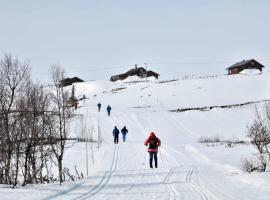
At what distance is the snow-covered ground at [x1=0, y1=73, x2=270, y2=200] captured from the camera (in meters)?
11.1

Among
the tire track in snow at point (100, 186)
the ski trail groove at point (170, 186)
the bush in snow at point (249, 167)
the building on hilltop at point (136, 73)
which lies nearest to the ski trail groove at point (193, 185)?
the ski trail groove at point (170, 186)

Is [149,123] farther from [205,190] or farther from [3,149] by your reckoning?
[205,190]

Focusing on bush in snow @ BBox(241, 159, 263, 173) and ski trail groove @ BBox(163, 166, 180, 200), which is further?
bush in snow @ BBox(241, 159, 263, 173)

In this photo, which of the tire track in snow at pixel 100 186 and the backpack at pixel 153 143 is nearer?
the tire track in snow at pixel 100 186

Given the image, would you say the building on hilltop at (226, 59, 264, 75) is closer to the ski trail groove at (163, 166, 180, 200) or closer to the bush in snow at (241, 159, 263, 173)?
the bush in snow at (241, 159, 263, 173)

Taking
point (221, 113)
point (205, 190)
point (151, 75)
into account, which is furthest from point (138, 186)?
point (151, 75)

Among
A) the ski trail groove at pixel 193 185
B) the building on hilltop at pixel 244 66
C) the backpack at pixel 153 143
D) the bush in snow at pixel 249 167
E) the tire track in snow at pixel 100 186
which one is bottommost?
the bush in snow at pixel 249 167

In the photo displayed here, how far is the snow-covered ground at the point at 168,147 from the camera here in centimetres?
1106

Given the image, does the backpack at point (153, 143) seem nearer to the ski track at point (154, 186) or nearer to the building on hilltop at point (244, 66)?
the ski track at point (154, 186)

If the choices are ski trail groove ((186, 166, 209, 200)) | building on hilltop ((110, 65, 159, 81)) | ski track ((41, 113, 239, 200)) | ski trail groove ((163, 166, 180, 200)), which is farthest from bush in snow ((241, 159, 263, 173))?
building on hilltop ((110, 65, 159, 81))

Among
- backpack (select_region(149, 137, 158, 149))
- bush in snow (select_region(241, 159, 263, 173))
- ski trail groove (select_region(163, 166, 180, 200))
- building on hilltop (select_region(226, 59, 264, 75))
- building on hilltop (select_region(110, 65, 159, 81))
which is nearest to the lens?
ski trail groove (select_region(163, 166, 180, 200))

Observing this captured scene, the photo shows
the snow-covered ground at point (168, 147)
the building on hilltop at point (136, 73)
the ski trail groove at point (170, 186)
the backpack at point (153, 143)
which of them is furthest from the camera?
the building on hilltop at point (136, 73)

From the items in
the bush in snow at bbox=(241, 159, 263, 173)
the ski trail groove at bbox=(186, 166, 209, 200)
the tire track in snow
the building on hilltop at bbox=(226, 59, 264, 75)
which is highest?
the building on hilltop at bbox=(226, 59, 264, 75)

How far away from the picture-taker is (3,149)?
19.6m
